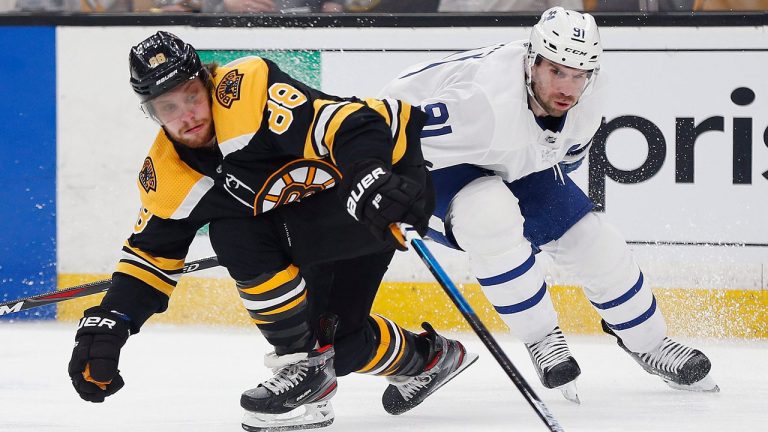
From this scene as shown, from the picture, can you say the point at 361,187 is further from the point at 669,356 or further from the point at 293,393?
the point at 669,356

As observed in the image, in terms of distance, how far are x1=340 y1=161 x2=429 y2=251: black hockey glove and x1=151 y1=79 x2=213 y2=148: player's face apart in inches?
14.1

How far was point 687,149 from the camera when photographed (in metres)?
3.81

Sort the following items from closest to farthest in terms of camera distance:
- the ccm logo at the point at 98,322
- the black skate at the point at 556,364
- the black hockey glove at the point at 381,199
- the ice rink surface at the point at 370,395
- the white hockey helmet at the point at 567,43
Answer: the black hockey glove at the point at 381,199 → the ccm logo at the point at 98,322 → the ice rink surface at the point at 370,395 → the black skate at the point at 556,364 → the white hockey helmet at the point at 567,43

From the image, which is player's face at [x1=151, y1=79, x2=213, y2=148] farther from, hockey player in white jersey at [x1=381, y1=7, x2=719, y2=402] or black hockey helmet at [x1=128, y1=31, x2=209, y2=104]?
hockey player in white jersey at [x1=381, y1=7, x2=719, y2=402]

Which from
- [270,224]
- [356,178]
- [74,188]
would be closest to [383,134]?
[356,178]

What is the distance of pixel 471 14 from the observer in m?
3.96

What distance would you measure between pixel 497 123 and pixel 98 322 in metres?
1.04

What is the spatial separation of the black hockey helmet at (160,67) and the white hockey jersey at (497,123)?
756mm

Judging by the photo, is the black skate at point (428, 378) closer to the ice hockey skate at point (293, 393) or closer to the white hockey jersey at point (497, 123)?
the ice hockey skate at point (293, 393)

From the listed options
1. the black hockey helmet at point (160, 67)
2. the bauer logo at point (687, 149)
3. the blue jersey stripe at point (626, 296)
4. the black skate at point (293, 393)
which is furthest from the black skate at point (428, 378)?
the bauer logo at point (687, 149)

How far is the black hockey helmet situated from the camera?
208 centimetres

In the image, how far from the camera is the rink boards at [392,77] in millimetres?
3787

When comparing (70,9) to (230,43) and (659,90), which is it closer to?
(230,43)

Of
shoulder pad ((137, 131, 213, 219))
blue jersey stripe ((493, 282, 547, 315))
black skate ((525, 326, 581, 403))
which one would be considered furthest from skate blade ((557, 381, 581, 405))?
shoulder pad ((137, 131, 213, 219))
